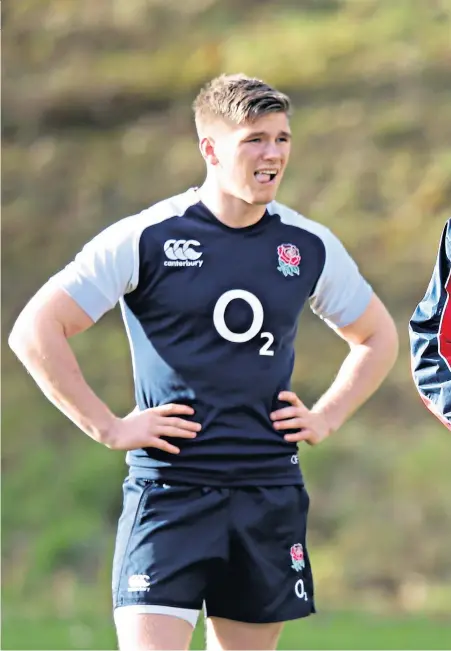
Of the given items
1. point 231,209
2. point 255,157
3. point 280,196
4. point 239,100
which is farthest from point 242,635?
point 280,196

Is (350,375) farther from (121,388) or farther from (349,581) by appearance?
(121,388)

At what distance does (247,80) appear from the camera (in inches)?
120

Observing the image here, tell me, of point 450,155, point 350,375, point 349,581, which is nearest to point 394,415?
point 349,581

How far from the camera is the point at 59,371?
2.98 meters

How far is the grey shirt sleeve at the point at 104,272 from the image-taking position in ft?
9.73

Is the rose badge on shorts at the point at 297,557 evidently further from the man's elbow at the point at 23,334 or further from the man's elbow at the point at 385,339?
the man's elbow at the point at 23,334

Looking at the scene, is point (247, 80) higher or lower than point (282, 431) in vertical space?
higher

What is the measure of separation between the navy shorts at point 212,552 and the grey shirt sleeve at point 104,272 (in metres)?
Result: 0.44

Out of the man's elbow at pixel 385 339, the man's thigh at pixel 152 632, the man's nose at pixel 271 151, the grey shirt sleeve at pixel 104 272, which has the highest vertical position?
the man's nose at pixel 271 151

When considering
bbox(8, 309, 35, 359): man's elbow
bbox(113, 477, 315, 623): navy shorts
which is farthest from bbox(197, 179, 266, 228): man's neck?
bbox(113, 477, 315, 623): navy shorts

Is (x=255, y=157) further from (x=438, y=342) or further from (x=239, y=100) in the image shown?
(x=438, y=342)

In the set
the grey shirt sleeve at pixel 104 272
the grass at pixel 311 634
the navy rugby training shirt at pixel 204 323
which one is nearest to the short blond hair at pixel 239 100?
the navy rugby training shirt at pixel 204 323

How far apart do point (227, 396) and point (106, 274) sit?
39 cm

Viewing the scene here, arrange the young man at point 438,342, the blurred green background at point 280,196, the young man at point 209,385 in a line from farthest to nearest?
the blurred green background at point 280,196 → the young man at point 209,385 → the young man at point 438,342
